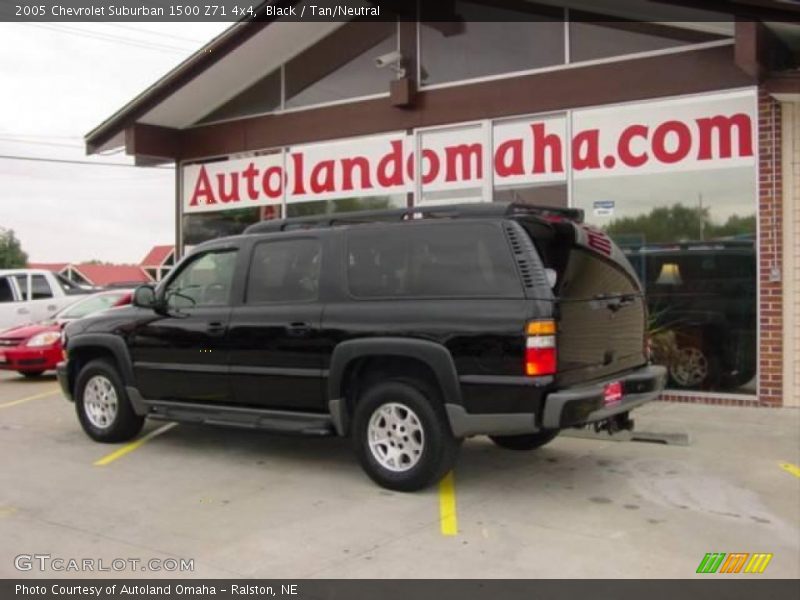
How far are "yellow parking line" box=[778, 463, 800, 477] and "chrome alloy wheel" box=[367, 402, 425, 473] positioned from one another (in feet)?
9.81

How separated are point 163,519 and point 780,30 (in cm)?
740

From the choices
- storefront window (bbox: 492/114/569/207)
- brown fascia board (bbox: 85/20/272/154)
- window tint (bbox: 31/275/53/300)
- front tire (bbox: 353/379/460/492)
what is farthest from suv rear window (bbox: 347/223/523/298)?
window tint (bbox: 31/275/53/300)

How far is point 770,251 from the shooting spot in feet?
28.4

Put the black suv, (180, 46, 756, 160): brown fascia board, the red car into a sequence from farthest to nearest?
the red car
(180, 46, 756, 160): brown fascia board
the black suv

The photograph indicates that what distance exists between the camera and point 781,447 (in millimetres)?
7117

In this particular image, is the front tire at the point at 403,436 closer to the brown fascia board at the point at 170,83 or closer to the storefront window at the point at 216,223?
the brown fascia board at the point at 170,83

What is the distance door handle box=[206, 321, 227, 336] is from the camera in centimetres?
662

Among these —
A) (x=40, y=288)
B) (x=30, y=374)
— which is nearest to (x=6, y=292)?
(x=40, y=288)

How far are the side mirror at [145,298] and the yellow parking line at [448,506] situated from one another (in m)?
2.97

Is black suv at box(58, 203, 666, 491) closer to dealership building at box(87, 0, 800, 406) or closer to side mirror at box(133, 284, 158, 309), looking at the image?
side mirror at box(133, 284, 158, 309)

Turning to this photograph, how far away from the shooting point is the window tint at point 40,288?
15.6 meters

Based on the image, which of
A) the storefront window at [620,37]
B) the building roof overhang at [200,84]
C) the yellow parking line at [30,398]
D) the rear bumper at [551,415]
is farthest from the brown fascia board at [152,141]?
the rear bumper at [551,415]

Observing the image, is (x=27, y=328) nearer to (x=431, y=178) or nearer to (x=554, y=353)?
(x=431, y=178)

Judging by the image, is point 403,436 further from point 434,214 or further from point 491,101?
point 491,101
